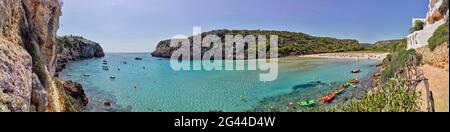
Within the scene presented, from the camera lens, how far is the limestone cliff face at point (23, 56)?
5762 mm

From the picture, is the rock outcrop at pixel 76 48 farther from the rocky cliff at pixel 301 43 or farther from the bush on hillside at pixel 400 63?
the bush on hillside at pixel 400 63

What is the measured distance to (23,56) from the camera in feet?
23.0

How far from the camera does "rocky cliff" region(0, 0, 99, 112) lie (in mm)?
5758

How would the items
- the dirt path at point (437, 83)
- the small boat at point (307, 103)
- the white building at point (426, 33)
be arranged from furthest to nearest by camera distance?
the white building at point (426, 33) → the small boat at point (307, 103) → the dirt path at point (437, 83)

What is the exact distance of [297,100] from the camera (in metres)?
20.6

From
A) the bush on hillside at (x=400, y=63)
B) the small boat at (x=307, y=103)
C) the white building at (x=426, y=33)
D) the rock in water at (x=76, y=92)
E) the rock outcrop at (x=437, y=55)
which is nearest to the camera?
the rock outcrop at (x=437, y=55)

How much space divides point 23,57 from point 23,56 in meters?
0.02

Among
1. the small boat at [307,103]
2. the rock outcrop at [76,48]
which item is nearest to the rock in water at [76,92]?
the small boat at [307,103]

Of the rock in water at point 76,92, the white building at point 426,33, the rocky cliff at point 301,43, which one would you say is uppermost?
the rocky cliff at point 301,43

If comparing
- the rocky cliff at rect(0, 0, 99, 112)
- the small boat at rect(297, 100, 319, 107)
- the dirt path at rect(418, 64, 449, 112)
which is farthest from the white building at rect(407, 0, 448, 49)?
the rocky cliff at rect(0, 0, 99, 112)
